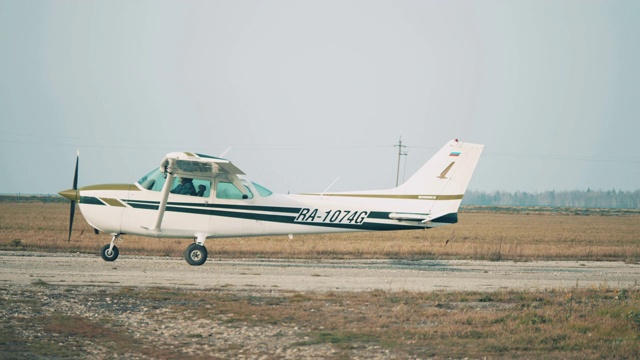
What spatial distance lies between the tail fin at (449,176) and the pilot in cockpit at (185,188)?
649 cm

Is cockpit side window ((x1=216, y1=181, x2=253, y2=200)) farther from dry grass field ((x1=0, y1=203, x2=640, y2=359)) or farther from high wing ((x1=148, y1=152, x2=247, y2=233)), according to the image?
dry grass field ((x1=0, y1=203, x2=640, y2=359))

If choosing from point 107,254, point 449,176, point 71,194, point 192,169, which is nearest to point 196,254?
point 192,169

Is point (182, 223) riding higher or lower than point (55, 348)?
higher

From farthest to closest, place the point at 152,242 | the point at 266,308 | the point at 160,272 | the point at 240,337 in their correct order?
1. the point at 152,242
2. the point at 160,272
3. the point at 266,308
4. the point at 240,337

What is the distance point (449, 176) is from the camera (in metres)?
19.9

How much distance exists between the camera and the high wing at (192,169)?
17859mm

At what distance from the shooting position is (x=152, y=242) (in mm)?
27344

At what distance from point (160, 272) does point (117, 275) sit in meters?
1.25

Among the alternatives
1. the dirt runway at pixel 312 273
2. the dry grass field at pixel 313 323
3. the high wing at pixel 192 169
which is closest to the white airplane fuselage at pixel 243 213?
the high wing at pixel 192 169

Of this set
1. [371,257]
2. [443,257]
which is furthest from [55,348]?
[443,257]

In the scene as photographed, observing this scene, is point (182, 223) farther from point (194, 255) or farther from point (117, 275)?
point (117, 275)

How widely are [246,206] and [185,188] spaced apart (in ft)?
5.87

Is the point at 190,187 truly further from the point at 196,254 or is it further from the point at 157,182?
the point at 196,254

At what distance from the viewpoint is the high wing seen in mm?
17859
